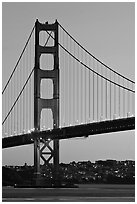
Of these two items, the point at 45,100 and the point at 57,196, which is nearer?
the point at 57,196

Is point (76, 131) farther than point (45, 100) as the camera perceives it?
No

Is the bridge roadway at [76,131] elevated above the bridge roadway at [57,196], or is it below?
above

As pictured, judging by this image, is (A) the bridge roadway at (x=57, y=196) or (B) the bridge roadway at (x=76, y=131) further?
(B) the bridge roadway at (x=76, y=131)

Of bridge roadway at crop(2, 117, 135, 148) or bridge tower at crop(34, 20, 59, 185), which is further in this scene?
bridge tower at crop(34, 20, 59, 185)

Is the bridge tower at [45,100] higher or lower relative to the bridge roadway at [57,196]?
higher

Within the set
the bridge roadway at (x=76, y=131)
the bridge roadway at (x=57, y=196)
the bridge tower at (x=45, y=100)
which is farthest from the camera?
the bridge tower at (x=45, y=100)

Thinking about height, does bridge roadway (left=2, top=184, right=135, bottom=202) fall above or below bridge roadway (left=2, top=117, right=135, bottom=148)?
below

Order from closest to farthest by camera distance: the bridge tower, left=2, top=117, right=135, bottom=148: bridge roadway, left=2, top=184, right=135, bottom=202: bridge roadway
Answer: left=2, top=184, right=135, bottom=202: bridge roadway
left=2, top=117, right=135, bottom=148: bridge roadway
the bridge tower

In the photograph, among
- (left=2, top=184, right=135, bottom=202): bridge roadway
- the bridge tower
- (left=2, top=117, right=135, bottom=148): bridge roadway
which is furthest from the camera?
the bridge tower

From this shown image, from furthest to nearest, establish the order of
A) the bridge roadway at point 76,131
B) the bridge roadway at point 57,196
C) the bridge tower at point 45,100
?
the bridge tower at point 45,100 → the bridge roadway at point 76,131 → the bridge roadway at point 57,196
